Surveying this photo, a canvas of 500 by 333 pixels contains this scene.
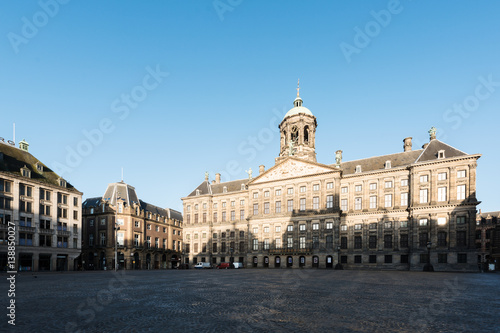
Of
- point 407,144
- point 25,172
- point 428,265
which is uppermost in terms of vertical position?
point 407,144

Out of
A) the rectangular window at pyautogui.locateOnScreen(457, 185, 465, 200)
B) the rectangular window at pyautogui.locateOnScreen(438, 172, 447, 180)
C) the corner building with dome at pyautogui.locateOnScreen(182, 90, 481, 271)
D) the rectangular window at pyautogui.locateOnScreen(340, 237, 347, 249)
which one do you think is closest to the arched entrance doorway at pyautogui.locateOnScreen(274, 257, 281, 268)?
the corner building with dome at pyautogui.locateOnScreen(182, 90, 481, 271)

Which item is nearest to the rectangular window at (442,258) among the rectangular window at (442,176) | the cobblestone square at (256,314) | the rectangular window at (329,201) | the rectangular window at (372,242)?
the rectangular window at (372,242)

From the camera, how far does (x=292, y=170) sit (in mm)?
63375

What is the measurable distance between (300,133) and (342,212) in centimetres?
2071

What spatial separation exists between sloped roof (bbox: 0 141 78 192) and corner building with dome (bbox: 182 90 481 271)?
107 feet

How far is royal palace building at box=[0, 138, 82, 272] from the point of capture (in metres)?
44.1

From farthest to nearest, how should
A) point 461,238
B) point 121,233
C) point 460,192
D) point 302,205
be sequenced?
1. point 121,233
2. point 302,205
3. point 460,192
4. point 461,238

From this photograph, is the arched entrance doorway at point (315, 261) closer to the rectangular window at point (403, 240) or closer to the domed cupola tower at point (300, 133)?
the rectangular window at point (403, 240)

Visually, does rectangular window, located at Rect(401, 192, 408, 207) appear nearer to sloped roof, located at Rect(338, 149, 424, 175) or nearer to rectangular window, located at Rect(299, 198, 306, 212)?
sloped roof, located at Rect(338, 149, 424, 175)

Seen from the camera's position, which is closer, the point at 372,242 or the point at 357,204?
the point at 372,242

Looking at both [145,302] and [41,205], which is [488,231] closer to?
[145,302]

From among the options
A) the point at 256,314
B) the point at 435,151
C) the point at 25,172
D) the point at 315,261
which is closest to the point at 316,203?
the point at 315,261

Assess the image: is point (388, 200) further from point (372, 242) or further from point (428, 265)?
point (428, 265)

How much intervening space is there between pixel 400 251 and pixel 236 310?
50850 mm
